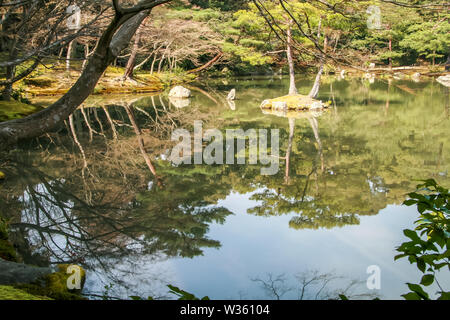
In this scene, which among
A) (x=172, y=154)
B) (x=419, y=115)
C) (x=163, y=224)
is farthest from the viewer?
(x=419, y=115)

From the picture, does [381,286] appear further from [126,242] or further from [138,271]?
[126,242]

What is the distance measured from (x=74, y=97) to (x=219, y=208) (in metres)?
3.20

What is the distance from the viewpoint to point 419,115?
431 inches

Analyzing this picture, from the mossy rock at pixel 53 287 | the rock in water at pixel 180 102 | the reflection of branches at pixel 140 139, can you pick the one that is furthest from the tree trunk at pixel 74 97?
the rock in water at pixel 180 102

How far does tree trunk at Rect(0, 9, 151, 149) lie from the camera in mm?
1654

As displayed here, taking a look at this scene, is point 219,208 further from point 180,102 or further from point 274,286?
point 180,102

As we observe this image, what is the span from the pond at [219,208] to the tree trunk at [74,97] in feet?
5.14

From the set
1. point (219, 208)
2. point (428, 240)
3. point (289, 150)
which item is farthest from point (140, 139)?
point (428, 240)

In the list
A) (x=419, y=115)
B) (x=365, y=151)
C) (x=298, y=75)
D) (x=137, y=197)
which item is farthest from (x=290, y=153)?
(x=298, y=75)

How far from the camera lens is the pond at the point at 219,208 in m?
3.23

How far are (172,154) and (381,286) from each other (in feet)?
15.0

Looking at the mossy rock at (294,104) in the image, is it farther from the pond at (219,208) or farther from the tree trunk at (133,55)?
the tree trunk at (133,55)

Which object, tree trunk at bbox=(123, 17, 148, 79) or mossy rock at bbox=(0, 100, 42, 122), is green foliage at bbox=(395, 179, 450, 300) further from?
tree trunk at bbox=(123, 17, 148, 79)

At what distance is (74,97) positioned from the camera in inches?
68.3
